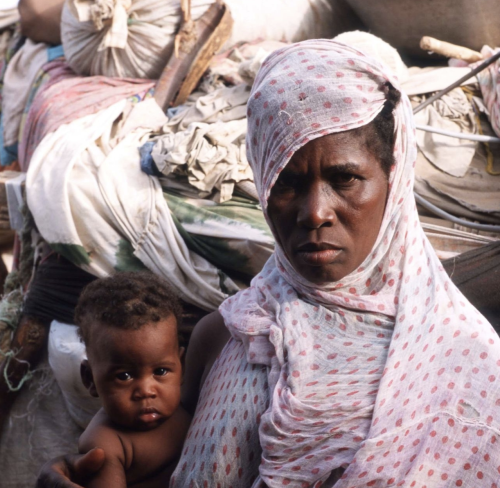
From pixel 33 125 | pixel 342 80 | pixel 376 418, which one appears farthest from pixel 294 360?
pixel 33 125

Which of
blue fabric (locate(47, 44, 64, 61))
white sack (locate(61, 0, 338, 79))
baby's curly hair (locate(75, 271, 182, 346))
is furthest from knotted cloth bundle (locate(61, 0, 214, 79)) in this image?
baby's curly hair (locate(75, 271, 182, 346))

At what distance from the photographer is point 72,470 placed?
176 cm

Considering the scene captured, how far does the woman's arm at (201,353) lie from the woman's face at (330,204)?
0.44 m

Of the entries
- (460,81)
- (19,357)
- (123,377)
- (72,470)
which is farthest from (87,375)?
(460,81)

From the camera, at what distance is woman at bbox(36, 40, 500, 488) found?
1.48m

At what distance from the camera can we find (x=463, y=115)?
322cm

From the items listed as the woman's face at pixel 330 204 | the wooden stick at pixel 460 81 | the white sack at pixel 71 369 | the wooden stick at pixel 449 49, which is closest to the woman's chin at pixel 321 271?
the woman's face at pixel 330 204

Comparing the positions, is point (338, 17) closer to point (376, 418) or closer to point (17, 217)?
point (17, 217)

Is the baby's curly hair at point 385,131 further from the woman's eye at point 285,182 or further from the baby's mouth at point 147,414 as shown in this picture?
the baby's mouth at point 147,414

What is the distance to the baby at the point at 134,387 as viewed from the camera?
1820mm

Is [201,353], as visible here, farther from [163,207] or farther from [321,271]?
[163,207]

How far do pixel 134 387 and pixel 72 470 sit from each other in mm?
233

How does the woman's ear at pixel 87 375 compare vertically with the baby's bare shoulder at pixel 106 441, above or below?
above

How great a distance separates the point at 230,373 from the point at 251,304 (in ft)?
0.57
